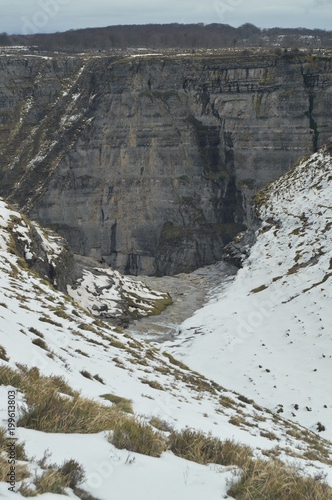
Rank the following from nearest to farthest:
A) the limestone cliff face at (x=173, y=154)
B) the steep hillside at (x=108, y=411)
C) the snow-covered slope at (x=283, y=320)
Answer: the steep hillside at (x=108, y=411) → the snow-covered slope at (x=283, y=320) → the limestone cliff face at (x=173, y=154)

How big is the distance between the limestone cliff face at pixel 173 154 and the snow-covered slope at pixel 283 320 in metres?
42.7

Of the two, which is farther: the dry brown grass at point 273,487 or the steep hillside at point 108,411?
the steep hillside at point 108,411

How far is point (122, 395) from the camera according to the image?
1198cm

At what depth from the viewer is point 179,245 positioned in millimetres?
99250

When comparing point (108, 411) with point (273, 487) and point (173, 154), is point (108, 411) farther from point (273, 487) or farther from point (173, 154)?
point (173, 154)

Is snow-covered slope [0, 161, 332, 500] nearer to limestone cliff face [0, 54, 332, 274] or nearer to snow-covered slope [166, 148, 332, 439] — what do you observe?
snow-covered slope [166, 148, 332, 439]

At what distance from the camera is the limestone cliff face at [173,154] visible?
3740 inches

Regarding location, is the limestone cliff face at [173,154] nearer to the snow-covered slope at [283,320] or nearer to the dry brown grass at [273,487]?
the snow-covered slope at [283,320]

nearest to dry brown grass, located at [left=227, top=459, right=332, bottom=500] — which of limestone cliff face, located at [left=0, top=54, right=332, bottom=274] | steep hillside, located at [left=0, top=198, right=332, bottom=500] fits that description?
steep hillside, located at [left=0, top=198, right=332, bottom=500]

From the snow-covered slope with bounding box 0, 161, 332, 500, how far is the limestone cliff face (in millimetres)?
71139

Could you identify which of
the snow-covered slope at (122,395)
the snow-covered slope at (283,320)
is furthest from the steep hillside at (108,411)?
the snow-covered slope at (283,320)

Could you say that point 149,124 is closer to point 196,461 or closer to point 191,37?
point 191,37

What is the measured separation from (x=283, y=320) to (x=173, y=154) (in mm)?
71664

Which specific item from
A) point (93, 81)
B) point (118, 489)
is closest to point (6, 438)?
point (118, 489)
